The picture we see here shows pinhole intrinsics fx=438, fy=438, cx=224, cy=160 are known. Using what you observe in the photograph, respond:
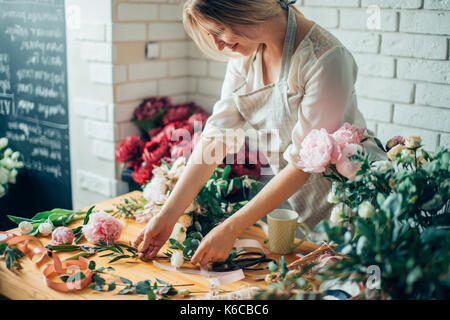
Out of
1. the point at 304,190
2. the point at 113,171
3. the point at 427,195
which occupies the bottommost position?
the point at 113,171

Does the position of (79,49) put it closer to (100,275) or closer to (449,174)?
(100,275)

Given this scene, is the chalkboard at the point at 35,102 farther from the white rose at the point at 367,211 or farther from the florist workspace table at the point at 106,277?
the white rose at the point at 367,211

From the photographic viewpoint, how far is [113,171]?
226 centimetres

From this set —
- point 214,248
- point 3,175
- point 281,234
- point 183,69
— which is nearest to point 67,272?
point 214,248

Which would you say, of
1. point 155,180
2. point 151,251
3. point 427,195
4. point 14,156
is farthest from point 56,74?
point 427,195

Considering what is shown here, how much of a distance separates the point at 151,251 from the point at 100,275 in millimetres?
165

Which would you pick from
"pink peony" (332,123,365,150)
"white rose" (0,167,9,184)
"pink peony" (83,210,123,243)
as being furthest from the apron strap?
"white rose" (0,167,9,184)

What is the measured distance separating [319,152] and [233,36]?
1.38 ft

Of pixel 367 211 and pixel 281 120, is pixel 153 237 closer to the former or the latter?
pixel 281 120
